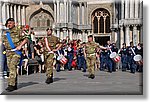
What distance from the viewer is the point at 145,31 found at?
728 centimetres

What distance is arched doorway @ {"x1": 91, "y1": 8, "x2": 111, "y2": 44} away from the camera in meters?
33.1

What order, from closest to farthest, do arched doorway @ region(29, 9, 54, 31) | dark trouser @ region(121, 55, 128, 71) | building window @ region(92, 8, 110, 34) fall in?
dark trouser @ region(121, 55, 128, 71)
building window @ region(92, 8, 110, 34)
arched doorway @ region(29, 9, 54, 31)

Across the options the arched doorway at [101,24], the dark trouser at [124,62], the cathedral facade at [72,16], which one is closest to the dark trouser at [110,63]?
the dark trouser at [124,62]

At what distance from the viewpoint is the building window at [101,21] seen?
109 feet

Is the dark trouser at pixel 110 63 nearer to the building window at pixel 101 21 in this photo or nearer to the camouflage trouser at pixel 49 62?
the camouflage trouser at pixel 49 62

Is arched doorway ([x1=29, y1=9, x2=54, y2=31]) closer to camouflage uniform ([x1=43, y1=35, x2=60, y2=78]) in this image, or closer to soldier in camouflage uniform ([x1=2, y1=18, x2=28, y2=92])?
camouflage uniform ([x1=43, y1=35, x2=60, y2=78])

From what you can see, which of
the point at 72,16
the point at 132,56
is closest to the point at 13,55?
the point at 132,56

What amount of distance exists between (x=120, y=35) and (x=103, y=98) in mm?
21285

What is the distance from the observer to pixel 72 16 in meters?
32.4

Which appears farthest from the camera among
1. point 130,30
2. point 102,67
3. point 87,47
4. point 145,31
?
point 130,30

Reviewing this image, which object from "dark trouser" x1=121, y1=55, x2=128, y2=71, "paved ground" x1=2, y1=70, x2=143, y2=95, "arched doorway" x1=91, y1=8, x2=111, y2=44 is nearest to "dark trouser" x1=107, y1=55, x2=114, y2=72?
"dark trouser" x1=121, y1=55, x2=128, y2=71

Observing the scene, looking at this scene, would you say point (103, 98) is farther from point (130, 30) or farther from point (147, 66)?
point (130, 30)

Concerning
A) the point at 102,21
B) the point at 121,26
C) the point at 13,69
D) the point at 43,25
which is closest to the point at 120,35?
the point at 121,26

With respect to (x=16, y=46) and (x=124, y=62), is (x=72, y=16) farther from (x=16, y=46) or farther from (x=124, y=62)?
(x=16, y=46)
